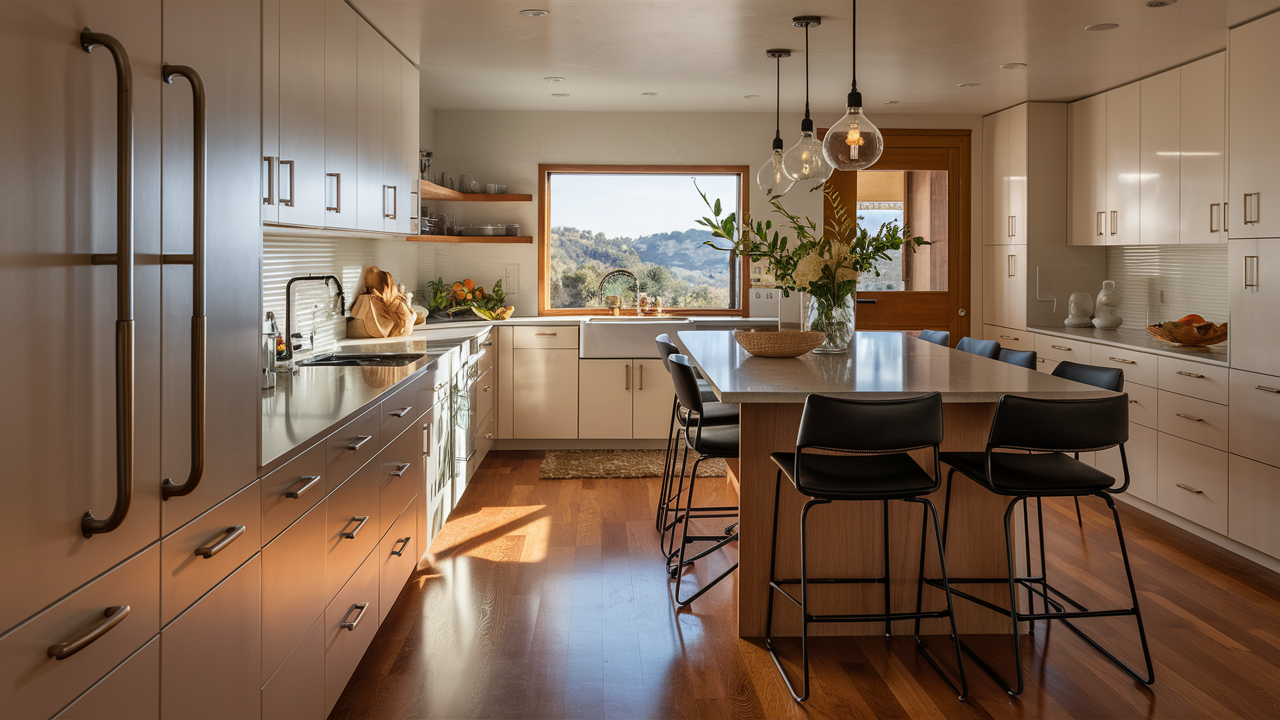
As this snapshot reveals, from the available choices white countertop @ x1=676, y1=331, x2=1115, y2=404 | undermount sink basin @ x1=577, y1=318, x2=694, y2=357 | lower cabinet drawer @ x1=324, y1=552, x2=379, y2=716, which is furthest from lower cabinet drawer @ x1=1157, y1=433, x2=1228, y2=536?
lower cabinet drawer @ x1=324, y1=552, x2=379, y2=716

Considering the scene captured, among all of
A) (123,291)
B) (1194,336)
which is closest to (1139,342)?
(1194,336)

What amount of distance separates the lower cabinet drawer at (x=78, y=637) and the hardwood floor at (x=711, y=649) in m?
1.25

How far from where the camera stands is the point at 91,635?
1.19 m

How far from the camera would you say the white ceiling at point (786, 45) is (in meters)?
3.75

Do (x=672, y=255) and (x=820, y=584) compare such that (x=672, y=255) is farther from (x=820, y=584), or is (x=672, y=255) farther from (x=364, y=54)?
(x=820, y=584)

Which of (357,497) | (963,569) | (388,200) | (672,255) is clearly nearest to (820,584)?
(963,569)

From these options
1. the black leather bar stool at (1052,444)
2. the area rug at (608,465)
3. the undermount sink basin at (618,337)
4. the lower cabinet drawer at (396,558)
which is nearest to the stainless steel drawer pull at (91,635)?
the lower cabinet drawer at (396,558)

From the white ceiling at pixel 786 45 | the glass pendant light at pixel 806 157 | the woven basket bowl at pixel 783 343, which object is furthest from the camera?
the glass pendant light at pixel 806 157

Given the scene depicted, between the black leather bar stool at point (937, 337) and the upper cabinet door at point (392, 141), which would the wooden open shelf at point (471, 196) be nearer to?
the upper cabinet door at point (392, 141)

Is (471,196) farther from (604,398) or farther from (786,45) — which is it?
(786,45)

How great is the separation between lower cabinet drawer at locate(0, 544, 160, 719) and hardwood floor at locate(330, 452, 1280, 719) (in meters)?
1.25

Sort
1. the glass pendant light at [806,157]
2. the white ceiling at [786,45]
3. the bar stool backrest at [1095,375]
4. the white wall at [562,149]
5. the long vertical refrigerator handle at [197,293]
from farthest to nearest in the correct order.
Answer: the white wall at [562,149], the glass pendant light at [806,157], the white ceiling at [786,45], the bar stool backrest at [1095,375], the long vertical refrigerator handle at [197,293]

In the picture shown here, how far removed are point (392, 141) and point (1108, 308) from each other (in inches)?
174

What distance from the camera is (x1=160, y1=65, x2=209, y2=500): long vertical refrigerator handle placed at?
140cm
